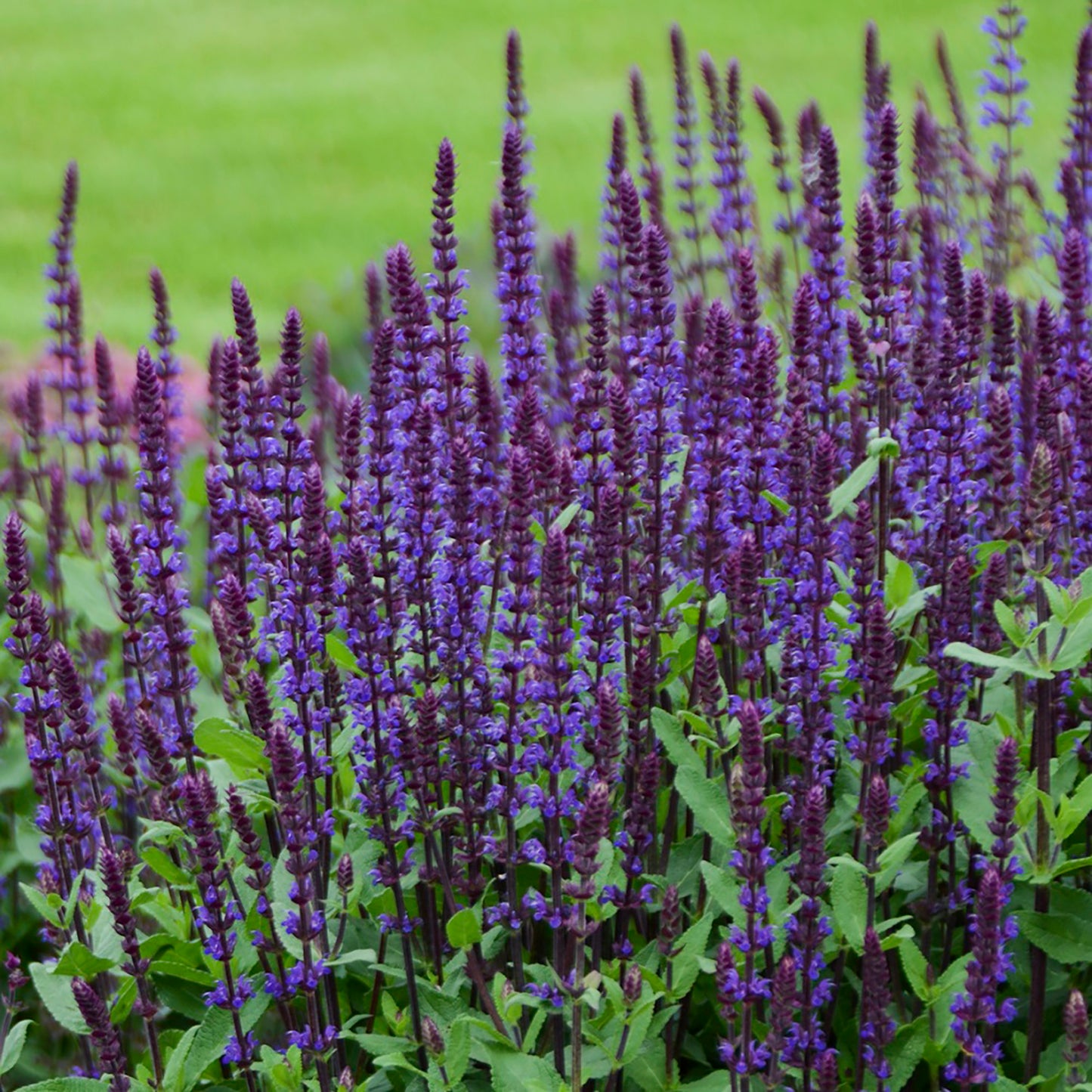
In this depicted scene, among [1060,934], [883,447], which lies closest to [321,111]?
[883,447]

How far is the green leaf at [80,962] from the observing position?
Result: 331 cm

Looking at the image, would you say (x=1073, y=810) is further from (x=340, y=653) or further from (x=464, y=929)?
(x=340, y=653)

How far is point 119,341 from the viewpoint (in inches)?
477

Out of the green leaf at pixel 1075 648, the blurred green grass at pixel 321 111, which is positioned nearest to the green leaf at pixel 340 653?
the green leaf at pixel 1075 648

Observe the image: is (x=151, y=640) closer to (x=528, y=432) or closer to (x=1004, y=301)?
(x=528, y=432)

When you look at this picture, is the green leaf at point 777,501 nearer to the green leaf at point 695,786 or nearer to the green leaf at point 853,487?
the green leaf at point 853,487

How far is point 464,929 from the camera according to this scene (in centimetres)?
313

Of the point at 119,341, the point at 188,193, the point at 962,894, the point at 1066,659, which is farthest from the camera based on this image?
A: the point at 188,193

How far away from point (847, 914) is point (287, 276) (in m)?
10.8

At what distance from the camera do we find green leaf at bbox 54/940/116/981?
3.31 meters

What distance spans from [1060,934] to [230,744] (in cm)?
176

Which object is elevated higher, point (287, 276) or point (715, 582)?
point (715, 582)

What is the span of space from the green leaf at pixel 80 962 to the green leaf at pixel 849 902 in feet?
4.92

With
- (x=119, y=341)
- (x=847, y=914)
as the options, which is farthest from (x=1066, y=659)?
(x=119, y=341)
